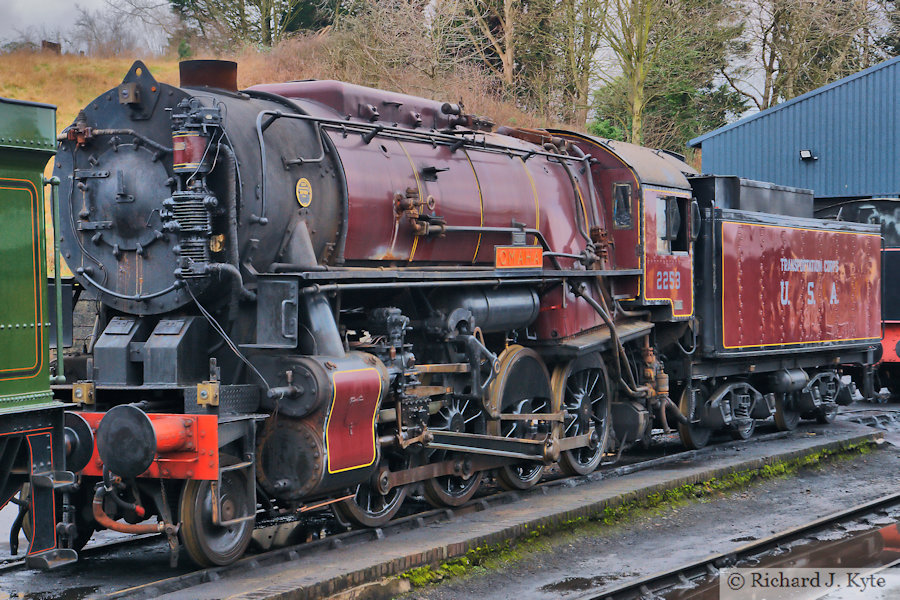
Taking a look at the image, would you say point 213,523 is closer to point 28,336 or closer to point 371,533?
point 371,533

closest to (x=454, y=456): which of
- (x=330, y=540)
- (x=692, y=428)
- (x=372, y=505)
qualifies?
(x=372, y=505)

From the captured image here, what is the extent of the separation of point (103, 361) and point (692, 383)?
7.48m

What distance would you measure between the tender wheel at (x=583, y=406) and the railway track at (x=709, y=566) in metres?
2.47

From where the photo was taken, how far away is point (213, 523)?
21.9ft

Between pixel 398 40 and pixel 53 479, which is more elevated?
pixel 398 40

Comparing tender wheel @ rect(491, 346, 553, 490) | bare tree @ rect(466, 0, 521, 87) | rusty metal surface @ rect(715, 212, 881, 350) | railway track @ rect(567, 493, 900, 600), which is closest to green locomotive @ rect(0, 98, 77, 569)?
railway track @ rect(567, 493, 900, 600)

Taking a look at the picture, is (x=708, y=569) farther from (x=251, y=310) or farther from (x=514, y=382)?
(x=251, y=310)

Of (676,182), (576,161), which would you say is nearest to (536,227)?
(576,161)

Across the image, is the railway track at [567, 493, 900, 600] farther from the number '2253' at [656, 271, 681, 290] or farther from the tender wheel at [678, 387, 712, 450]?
the number '2253' at [656, 271, 681, 290]

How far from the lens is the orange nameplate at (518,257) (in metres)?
9.14

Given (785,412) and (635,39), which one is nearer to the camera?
(785,412)

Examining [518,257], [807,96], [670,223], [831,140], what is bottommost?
[518,257]

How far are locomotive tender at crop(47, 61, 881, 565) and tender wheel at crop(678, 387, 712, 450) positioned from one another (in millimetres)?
546

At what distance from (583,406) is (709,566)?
322 cm
